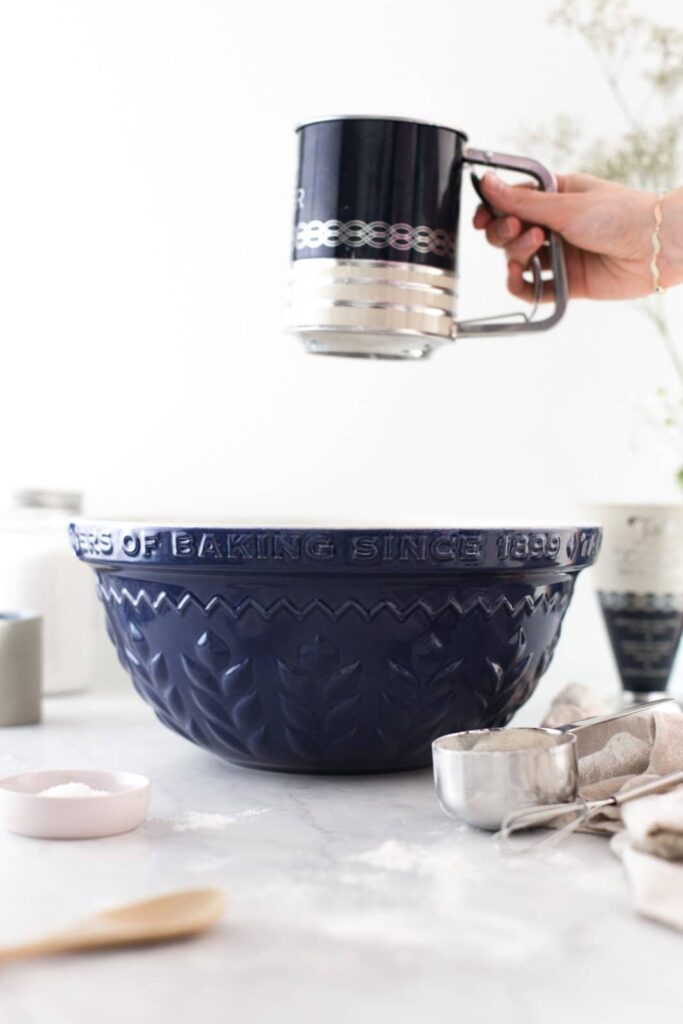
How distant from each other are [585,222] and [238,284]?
53 cm

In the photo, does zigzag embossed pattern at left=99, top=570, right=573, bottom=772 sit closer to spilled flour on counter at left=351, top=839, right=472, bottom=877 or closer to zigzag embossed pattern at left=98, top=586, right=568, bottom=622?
zigzag embossed pattern at left=98, top=586, right=568, bottom=622

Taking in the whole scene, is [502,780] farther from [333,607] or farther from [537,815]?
[333,607]

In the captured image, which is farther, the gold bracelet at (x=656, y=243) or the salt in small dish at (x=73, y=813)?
the gold bracelet at (x=656, y=243)

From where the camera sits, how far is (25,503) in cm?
135

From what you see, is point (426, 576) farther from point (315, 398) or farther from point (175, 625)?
point (315, 398)

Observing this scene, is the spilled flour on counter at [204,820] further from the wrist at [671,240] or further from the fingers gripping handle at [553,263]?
the wrist at [671,240]

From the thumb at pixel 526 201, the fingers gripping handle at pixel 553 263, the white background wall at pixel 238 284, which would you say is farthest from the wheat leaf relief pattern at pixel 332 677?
the white background wall at pixel 238 284

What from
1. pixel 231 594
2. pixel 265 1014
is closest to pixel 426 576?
pixel 231 594

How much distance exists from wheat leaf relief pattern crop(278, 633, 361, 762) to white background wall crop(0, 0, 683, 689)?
1.96 feet

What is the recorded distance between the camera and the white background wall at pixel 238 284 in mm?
1501

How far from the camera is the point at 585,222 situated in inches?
45.4

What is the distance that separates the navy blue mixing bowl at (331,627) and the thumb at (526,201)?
354 millimetres

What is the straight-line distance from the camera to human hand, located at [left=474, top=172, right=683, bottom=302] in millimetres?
1107

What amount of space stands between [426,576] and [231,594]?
0.13 metres
